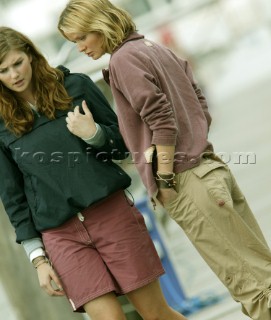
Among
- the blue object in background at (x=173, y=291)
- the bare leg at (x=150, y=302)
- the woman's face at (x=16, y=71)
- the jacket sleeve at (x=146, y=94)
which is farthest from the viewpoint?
the blue object in background at (x=173, y=291)

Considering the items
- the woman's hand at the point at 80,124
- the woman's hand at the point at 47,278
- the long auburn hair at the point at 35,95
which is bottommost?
the woman's hand at the point at 47,278

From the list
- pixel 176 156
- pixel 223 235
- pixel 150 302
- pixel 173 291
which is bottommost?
pixel 173 291

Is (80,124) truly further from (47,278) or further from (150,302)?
(150,302)

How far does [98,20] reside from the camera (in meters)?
1.86

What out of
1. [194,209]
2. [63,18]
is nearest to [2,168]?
[63,18]

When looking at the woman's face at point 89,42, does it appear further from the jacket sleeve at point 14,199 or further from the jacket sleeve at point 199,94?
the jacket sleeve at point 14,199

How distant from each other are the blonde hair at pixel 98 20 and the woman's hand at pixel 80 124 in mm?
243

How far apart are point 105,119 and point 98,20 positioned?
417 millimetres

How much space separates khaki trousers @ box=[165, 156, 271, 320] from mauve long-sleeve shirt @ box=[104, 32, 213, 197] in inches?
3.0

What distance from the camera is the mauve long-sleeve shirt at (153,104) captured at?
1.81 m

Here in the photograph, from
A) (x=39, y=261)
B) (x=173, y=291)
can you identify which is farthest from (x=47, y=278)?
(x=173, y=291)

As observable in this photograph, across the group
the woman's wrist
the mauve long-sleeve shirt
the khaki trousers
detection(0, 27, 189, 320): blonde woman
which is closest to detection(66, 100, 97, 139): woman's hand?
detection(0, 27, 189, 320): blonde woman

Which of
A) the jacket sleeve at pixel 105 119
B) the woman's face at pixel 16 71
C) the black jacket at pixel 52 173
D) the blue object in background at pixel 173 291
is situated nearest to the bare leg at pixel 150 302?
the black jacket at pixel 52 173

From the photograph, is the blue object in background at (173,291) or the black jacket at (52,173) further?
the blue object in background at (173,291)
